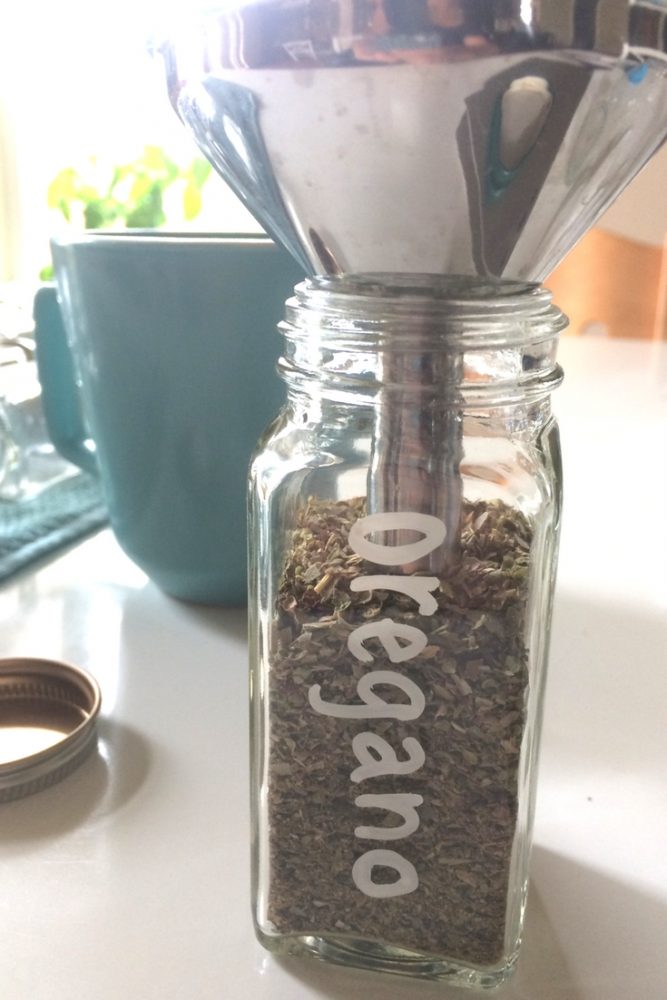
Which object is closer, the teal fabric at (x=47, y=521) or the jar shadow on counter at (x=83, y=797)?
the jar shadow on counter at (x=83, y=797)

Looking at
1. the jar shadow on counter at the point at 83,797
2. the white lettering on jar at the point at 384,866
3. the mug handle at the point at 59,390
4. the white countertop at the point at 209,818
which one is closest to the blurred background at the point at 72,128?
the mug handle at the point at 59,390

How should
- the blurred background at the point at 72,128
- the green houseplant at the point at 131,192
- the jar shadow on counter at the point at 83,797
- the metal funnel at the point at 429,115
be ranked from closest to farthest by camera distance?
the metal funnel at the point at 429,115, the jar shadow on counter at the point at 83,797, the green houseplant at the point at 131,192, the blurred background at the point at 72,128

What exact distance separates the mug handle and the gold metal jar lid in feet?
0.57

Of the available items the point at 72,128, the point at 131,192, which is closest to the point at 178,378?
the point at 131,192

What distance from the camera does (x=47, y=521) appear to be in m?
0.67

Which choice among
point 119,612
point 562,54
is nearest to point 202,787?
point 119,612

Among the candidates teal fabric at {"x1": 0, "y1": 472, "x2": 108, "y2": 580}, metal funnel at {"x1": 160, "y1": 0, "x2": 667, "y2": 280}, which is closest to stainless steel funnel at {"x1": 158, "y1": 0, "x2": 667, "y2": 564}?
metal funnel at {"x1": 160, "y1": 0, "x2": 667, "y2": 280}

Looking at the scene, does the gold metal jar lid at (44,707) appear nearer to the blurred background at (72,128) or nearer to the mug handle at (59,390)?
the mug handle at (59,390)

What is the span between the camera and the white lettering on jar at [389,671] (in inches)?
10.9

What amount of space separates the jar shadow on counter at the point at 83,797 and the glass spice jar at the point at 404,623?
0.31 feet

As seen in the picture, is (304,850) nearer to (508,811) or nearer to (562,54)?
(508,811)

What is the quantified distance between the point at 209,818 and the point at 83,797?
6cm

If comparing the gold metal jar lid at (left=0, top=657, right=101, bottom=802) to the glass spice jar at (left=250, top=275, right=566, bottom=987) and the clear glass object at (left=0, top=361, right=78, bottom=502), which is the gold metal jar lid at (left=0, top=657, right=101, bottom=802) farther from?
the clear glass object at (left=0, top=361, right=78, bottom=502)

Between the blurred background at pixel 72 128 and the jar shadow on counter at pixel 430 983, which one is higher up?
the blurred background at pixel 72 128
